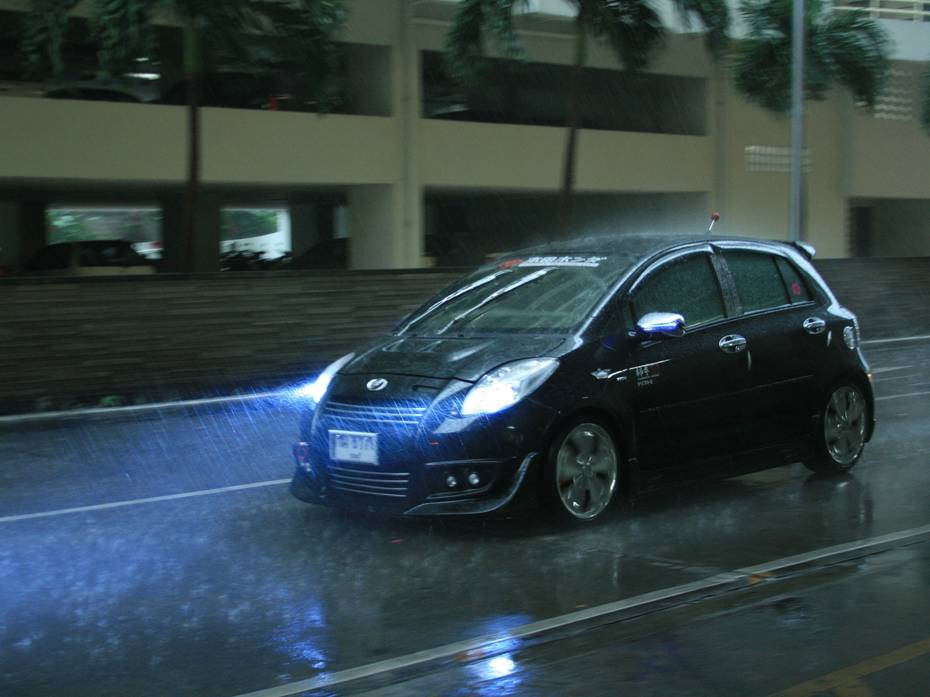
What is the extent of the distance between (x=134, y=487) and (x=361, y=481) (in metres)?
2.68

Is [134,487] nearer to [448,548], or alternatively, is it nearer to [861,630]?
[448,548]

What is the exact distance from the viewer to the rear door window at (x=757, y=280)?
830 cm

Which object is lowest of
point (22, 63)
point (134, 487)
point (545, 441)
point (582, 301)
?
point (134, 487)

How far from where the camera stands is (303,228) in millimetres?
37031

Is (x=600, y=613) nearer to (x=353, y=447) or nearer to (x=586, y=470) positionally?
(x=586, y=470)

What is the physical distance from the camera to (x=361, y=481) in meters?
7.01

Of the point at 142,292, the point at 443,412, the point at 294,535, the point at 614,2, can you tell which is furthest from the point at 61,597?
the point at 614,2

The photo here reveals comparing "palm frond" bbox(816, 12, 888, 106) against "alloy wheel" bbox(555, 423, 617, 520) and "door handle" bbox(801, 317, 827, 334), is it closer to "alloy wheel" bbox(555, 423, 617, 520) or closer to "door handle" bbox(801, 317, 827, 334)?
"door handle" bbox(801, 317, 827, 334)

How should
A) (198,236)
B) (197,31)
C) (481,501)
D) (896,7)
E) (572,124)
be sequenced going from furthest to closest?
(896,7) < (198,236) < (572,124) < (197,31) < (481,501)

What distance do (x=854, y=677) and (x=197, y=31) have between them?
18.0 metres

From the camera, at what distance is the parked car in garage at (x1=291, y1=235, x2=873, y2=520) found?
6840 millimetres

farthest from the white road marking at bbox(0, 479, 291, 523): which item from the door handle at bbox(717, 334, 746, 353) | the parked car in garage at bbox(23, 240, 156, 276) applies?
the parked car in garage at bbox(23, 240, 156, 276)

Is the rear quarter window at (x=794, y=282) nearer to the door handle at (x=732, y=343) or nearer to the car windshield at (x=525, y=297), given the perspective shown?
the door handle at (x=732, y=343)

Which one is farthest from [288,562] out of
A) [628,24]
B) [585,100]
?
[585,100]
